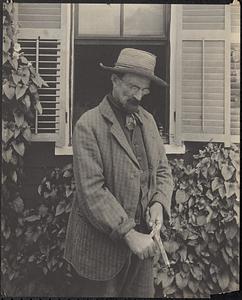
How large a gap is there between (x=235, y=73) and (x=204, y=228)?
4.15 ft

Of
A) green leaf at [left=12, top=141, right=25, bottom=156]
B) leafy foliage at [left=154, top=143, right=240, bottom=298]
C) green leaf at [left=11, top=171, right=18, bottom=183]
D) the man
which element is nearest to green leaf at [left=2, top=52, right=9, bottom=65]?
green leaf at [left=12, top=141, right=25, bottom=156]

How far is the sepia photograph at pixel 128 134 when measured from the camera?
3.72 meters

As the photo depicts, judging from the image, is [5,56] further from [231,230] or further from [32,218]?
[231,230]

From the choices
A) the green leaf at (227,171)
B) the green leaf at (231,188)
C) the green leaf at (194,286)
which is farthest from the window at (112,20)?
the green leaf at (194,286)

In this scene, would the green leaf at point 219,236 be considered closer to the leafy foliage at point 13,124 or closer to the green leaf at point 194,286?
the green leaf at point 194,286

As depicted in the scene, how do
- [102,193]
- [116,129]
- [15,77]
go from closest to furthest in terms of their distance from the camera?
[102,193] < [116,129] < [15,77]

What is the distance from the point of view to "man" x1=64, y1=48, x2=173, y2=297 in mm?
3607

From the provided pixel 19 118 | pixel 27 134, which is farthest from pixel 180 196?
pixel 19 118

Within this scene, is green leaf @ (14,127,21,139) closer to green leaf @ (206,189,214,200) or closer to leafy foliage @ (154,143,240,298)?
leafy foliage @ (154,143,240,298)

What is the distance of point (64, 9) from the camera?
3.80 m

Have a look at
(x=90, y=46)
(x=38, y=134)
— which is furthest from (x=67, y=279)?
(x=90, y=46)

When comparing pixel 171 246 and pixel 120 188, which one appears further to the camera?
pixel 171 246

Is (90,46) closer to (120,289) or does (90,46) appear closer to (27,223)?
(27,223)

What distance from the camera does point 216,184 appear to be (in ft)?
12.5
